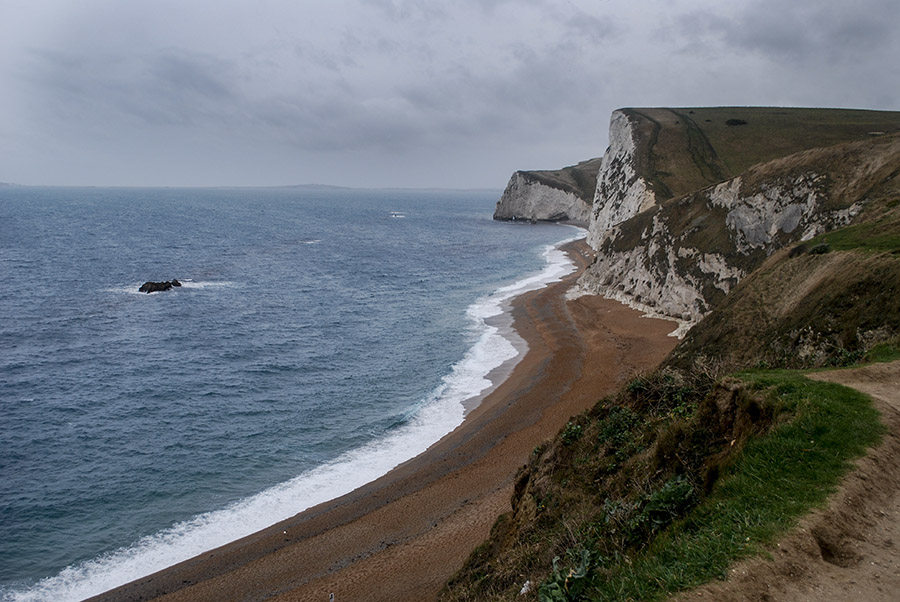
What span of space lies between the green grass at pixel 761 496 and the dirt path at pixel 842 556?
20cm

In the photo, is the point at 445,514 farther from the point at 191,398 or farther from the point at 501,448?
the point at 191,398

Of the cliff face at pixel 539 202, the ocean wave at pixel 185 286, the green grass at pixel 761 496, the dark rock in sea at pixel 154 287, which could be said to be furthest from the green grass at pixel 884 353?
the cliff face at pixel 539 202

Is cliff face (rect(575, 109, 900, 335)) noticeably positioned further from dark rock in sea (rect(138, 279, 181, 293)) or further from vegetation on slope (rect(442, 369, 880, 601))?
dark rock in sea (rect(138, 279, 181, 293))

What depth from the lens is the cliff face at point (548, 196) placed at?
157 meters

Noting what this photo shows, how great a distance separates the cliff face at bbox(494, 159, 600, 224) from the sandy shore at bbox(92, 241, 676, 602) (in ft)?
413

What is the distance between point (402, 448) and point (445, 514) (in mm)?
6986

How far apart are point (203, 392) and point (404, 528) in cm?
1905

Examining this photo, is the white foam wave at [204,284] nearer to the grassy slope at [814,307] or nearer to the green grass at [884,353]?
the grassy slope at [814,307]

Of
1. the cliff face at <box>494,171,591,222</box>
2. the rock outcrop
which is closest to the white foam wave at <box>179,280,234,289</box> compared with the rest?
the rock outcrop

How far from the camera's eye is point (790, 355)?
67.1 feet

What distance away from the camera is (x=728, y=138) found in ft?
287

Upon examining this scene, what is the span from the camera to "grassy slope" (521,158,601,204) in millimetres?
158500

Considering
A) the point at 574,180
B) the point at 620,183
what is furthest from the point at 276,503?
the point at 574,180

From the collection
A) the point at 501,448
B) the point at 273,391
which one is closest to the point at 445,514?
the point at 501,448
